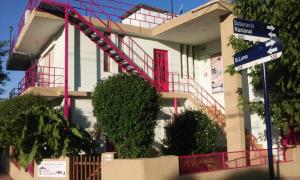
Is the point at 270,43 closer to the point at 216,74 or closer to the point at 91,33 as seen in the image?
the point at 91,33

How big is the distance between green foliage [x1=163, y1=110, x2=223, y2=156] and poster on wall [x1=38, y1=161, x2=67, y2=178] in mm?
4740

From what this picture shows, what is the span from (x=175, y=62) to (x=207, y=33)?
2751 millimetres

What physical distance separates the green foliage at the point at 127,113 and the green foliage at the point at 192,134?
10.2ft

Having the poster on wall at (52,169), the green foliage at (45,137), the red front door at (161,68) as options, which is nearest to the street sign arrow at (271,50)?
the poster on wall at (52,169)

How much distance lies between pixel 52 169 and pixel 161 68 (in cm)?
1054

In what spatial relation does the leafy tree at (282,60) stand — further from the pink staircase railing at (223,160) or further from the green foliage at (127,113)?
the green foliage at (127,113)

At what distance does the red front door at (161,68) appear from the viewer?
20.8 metres

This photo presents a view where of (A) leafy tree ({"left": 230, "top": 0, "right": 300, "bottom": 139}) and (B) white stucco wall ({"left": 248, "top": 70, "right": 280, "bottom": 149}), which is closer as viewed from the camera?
(A) leafy tree ({"left": 230, "top": 0, "right": 300, "bottom": 139})

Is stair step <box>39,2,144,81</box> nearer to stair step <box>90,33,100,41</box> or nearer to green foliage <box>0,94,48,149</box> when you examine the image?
stair step <box>90,33,100,41</box>

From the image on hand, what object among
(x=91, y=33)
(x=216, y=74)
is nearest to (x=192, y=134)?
(x=216, y=74)

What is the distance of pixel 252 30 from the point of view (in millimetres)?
6965

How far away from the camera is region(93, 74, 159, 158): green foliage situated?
36.7ft

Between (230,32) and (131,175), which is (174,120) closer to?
(230,32)

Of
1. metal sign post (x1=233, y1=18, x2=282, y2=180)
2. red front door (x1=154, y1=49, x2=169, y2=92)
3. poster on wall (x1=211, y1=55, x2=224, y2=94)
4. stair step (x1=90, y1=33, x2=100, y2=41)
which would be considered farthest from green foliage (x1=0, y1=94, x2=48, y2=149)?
metal sign post (x1=233, y1=18, x2=282, y2=180)
